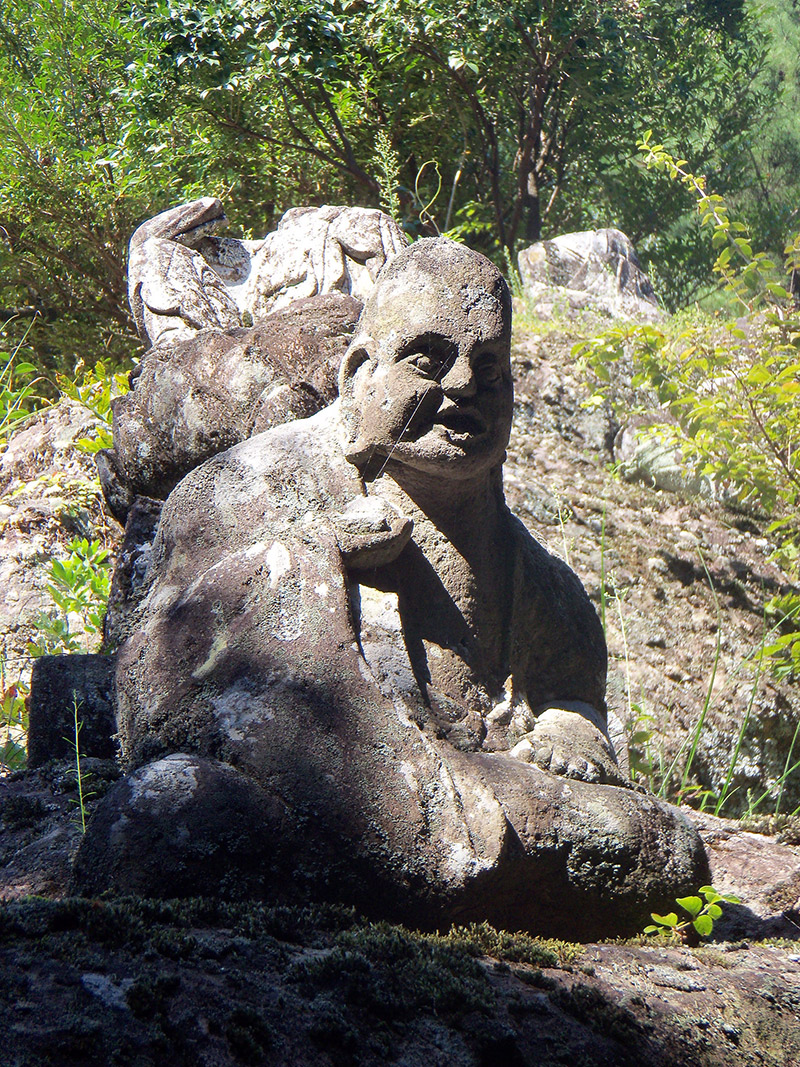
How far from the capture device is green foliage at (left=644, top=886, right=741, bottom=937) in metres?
2.09

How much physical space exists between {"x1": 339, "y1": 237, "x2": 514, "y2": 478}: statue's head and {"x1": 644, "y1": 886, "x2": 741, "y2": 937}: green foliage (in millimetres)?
1059

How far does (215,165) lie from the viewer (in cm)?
767

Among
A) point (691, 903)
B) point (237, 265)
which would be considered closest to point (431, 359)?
point (691, 903)

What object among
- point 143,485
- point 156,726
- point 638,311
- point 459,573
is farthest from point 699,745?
point 638,311

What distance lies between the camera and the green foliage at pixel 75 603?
421cm

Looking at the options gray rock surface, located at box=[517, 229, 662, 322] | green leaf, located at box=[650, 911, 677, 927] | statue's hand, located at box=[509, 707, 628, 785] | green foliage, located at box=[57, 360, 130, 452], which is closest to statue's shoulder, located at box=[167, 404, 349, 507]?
statue's hand, located at box=[509, 707, 628, 785]

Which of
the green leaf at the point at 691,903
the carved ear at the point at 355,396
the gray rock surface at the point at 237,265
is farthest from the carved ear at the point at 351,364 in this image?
the gray rock surface at the point at 237,265

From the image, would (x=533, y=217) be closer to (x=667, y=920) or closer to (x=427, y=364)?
(x=427, y=364)

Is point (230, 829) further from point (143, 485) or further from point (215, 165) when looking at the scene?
point (215, 165)

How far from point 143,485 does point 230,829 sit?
6.21 feet

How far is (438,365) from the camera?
2.38 metres

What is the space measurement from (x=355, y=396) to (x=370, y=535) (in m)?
0.39

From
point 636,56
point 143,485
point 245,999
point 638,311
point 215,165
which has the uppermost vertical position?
point 636,56

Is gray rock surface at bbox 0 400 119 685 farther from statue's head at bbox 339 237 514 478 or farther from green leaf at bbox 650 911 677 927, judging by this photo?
green leaf at bbox 650 911 677 927
